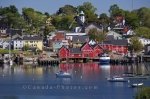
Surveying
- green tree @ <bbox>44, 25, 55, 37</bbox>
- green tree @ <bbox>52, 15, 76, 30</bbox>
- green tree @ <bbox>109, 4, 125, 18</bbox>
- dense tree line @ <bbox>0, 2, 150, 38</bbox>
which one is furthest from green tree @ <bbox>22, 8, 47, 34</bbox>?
green tree @ <bbox>109, 4, 125, 18</bbox>

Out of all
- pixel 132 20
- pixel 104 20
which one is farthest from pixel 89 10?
pixel 132 20

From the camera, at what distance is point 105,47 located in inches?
1631

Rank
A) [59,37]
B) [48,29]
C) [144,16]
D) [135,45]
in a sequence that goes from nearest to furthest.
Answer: [135,45], [59,37], [48,29], [144,16]

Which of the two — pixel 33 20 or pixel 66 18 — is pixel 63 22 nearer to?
pixel 66 18

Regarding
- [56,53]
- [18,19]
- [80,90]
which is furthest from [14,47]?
[80,90]

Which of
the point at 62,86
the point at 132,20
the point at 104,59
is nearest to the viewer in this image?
the point at 62,86

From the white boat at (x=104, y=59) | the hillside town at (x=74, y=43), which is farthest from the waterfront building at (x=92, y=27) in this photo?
the white boat at (x=104, y=59)

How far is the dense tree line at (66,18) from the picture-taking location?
46.4m

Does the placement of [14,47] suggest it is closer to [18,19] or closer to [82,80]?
[18,19]

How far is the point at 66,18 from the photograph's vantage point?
4803 cm

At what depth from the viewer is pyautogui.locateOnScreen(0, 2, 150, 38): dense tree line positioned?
46438 millimetres

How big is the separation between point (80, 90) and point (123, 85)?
2.33 meters

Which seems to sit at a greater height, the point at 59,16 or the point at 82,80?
the point at 59,16

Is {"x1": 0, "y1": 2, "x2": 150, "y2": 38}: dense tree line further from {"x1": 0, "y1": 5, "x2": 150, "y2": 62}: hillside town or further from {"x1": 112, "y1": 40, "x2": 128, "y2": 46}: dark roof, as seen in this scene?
{"x1": 112, "y1": 40, "x2": 128, "y2": 46}: dark roof
